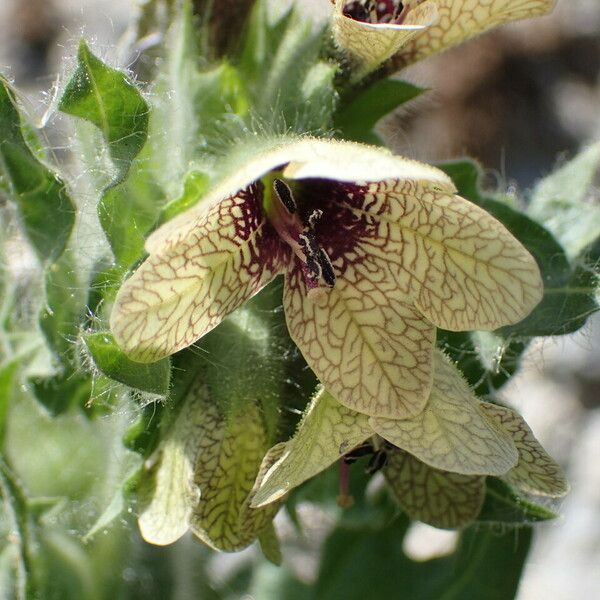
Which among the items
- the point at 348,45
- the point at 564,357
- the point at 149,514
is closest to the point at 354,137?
the point at 348,45

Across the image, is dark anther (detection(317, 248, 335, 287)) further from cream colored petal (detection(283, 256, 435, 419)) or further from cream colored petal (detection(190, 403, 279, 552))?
cream colored petal (detection(190, 403, 279, 552))

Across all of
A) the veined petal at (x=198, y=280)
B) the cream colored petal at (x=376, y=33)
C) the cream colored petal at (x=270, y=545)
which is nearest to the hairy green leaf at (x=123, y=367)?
the veined petal at (x=198, y=280)

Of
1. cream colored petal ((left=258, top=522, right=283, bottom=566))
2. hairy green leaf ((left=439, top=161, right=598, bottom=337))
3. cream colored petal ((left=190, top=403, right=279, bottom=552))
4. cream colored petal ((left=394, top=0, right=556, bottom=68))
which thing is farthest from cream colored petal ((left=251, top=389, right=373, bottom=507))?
cream colored petal ((left=394, top=0, right=556, bottom=68))

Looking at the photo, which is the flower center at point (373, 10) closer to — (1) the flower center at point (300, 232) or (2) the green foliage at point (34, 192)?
(1) the flower center at point (300, 232)

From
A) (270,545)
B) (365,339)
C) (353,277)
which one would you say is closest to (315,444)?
(365,339)

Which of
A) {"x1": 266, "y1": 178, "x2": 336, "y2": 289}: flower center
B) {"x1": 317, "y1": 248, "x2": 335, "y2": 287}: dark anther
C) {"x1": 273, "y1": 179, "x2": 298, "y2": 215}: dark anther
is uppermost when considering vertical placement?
{"x1": 273, "y1": 179, "x2": 298, "y2": 215}: dark anther

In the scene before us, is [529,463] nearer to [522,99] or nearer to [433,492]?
[433,492]
